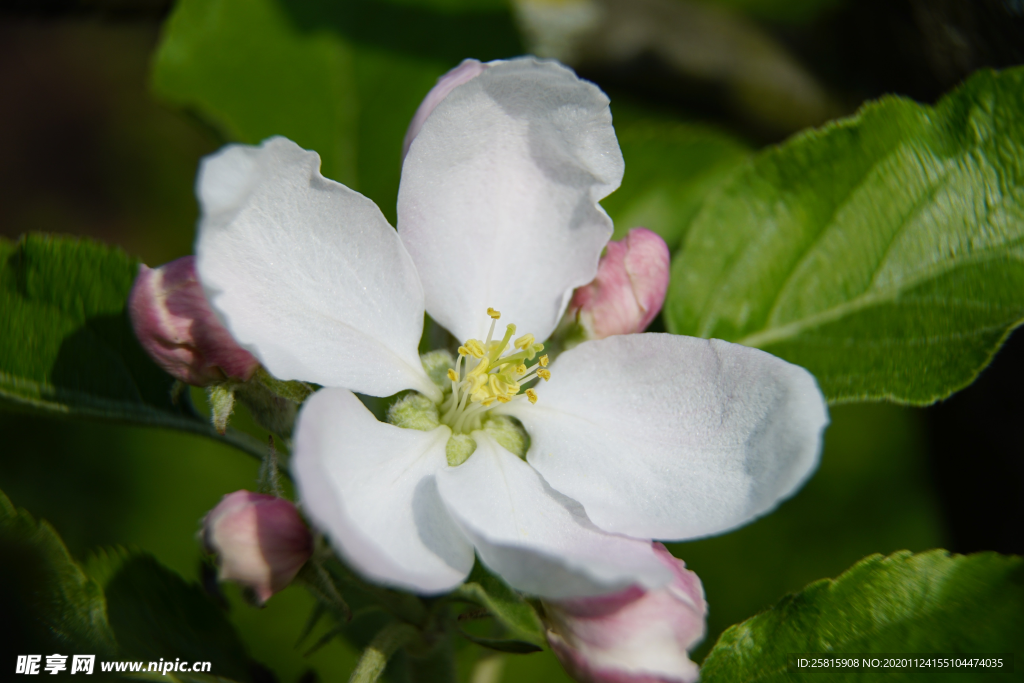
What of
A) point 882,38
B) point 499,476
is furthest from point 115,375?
point 882,38

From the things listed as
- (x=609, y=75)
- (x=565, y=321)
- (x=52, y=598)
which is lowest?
(x=52, y=598)

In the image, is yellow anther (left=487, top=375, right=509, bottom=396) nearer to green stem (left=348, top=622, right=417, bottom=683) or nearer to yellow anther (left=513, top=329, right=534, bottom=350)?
yellow anther (left=513, top=329, right=534, bottom=350)

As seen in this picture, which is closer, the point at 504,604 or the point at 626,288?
the point at 504,604

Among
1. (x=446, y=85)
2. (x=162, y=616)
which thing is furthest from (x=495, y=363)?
(x=162, y=616)

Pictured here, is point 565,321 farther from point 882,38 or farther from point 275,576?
point 882,38

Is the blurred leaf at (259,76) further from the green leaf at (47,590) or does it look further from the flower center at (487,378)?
the green leaf at (47,590)

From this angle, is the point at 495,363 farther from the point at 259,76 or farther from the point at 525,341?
the point at 259,76

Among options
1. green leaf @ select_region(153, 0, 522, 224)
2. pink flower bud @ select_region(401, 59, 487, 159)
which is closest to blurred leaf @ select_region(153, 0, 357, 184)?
green leaf @ select_region(153, 0, 522, 224)
